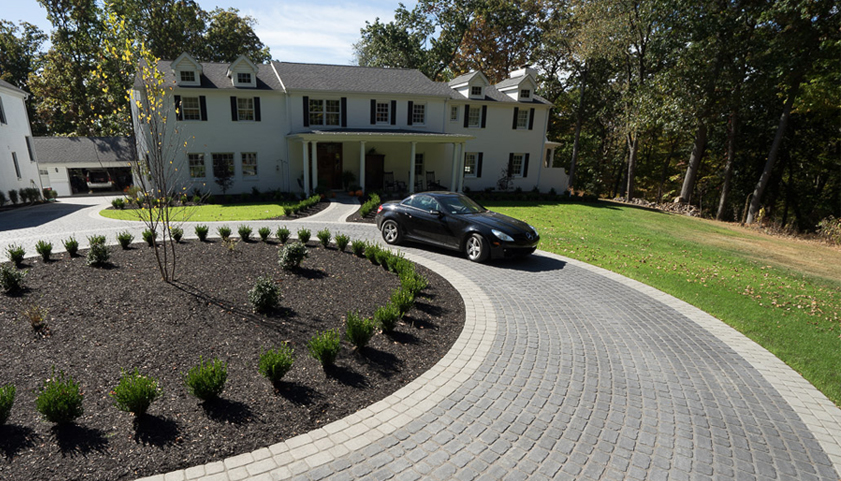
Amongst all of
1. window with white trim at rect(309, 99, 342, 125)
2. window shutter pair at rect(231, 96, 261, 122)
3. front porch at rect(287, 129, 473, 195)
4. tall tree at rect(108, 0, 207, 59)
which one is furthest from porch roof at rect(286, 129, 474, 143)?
tall tree at rect(108, 0, 207, 59)

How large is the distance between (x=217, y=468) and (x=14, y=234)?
48.2 ft

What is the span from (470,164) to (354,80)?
9.24 m

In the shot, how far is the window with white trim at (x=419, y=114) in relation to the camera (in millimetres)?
24484

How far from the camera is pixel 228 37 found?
3731 cm

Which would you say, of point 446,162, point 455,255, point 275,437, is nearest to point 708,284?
point 455,255

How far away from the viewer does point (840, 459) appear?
3.62 meters

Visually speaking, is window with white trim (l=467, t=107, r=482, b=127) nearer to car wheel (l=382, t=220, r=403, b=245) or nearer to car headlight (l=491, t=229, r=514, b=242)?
car wheel (l=382, t=220, r=403, b=245)

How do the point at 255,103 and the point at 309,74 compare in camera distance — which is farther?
the point at 309,74

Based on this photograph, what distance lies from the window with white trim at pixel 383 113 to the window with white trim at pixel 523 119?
30.3ft

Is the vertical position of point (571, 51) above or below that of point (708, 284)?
above

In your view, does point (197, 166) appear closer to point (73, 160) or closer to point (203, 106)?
point (203, 106)

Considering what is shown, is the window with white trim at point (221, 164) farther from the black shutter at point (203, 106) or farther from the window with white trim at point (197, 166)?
the black shutter at point (203, 106)

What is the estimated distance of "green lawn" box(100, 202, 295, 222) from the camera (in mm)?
15430

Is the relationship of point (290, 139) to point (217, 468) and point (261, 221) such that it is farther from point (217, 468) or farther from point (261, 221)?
point (217, 468)
